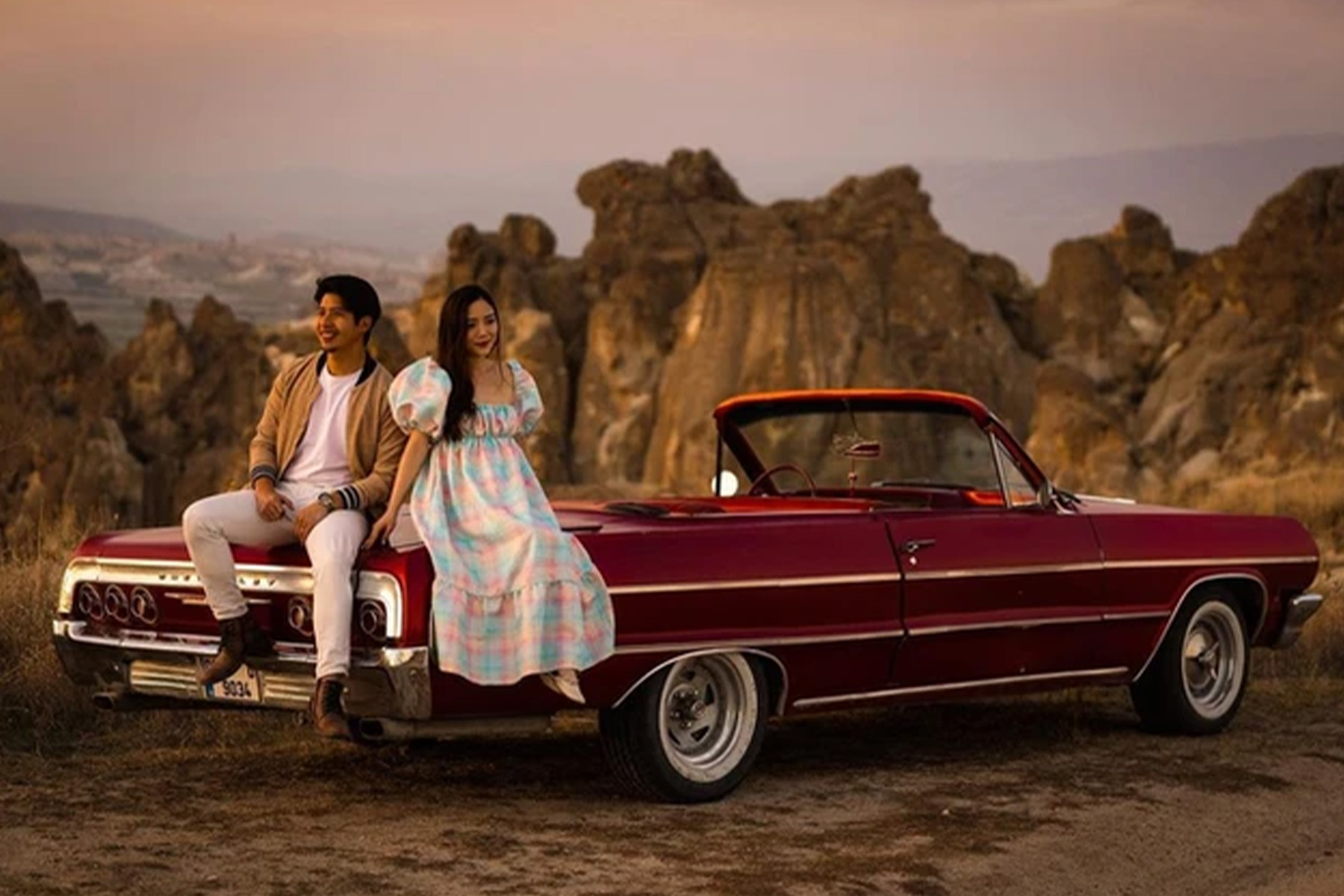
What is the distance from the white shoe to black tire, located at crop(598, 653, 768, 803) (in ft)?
1.13

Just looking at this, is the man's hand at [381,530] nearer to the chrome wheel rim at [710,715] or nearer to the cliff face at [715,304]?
the chrome wheel rim at [710,715]

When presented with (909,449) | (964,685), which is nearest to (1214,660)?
(909,449)

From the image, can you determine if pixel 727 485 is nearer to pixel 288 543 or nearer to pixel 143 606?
pixel 288 543

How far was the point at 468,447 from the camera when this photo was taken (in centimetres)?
830

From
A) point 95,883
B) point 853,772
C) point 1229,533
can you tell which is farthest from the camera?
point 1229,533

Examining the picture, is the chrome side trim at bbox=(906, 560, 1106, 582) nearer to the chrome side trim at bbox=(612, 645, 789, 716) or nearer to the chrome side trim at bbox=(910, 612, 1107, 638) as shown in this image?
the chrome side trim at bbox=(910, 612, 1107, 638)

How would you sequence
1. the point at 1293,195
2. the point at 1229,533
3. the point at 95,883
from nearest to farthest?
the point at 95,883
the point at 1229,533
the point at 1293,195

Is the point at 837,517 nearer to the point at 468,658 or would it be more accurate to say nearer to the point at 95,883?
the point at 468,658

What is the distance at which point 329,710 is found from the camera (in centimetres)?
774

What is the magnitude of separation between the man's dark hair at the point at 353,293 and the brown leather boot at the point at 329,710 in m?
1.42

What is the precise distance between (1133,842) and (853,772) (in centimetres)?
153

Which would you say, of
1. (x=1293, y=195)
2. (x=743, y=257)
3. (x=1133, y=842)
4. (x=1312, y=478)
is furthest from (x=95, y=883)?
(x=743, y=257)

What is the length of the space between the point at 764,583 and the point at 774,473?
214cm

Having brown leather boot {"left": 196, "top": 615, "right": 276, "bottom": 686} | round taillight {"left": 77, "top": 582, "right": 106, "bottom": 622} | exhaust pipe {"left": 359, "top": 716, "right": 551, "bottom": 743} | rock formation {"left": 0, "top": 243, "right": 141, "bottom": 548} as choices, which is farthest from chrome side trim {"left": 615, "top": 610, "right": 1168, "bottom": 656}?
rock formation {"left": 0, "top": 243, "right": 141, "bottom": 548}
